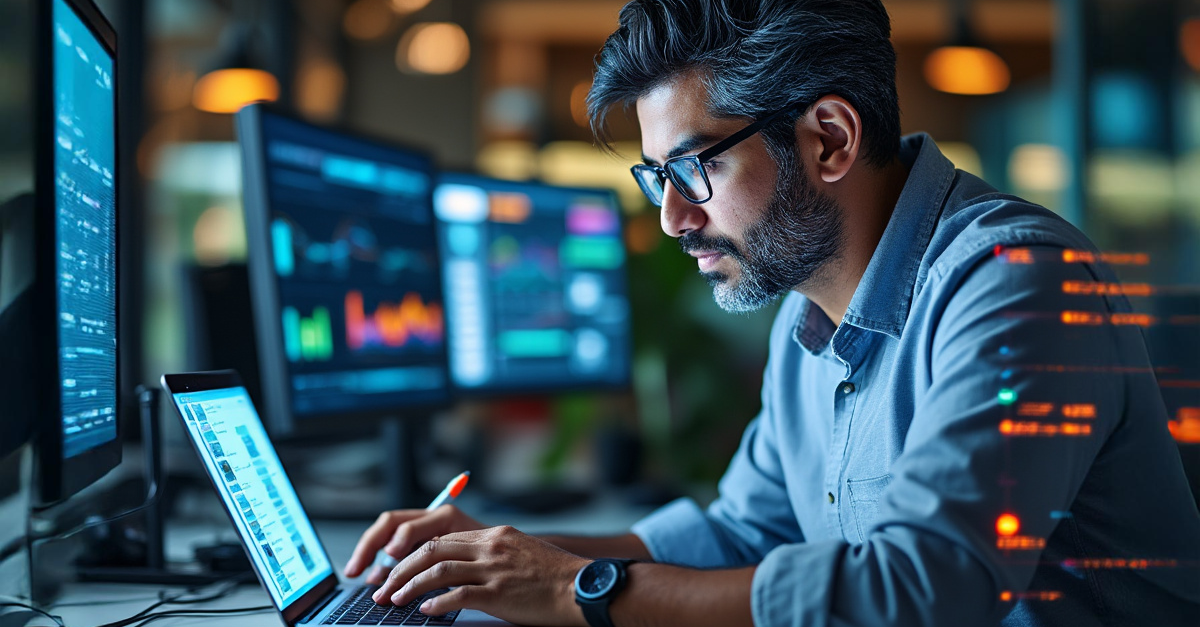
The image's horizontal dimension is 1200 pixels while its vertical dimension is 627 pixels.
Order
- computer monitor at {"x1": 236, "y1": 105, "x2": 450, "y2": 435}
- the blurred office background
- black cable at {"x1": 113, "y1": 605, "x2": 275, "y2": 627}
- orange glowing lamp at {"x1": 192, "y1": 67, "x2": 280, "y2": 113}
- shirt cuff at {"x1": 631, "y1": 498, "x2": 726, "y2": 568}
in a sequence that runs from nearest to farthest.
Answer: black cable at {"x1": 113, "y1": 605, "x2": 275, "y2": 627}, shirt cuff at {"x1": 631, "y1": 498, "x2": 726, "y2": 568}, computer monitor at {"x1": 236, "y1": 105, "x2": 450, "y2": 435}, the blurred office background, orange glowing lamp at {"x1": 192, "y1": 67, "x2": 280, "y2": 113}

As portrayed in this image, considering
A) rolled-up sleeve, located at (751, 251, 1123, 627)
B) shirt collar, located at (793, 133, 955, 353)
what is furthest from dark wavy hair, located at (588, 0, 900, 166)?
rolled-up sleeve, located at (751, 251, 1123, 627)

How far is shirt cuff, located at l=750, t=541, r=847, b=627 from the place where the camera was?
28.9 inches

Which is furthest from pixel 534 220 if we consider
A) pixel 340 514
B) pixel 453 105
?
pixel 453 105

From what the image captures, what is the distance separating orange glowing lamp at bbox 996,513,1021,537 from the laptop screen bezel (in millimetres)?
668

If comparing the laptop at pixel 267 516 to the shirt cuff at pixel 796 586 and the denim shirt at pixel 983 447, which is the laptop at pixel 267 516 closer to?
the shirt cuff at pixel 796 586

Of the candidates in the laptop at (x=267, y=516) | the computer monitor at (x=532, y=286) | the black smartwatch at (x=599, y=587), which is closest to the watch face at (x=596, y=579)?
the black smartwatch at (x=599, y=587)

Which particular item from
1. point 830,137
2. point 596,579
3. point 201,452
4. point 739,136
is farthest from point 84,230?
point 830,137

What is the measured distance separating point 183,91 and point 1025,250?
3717 mm

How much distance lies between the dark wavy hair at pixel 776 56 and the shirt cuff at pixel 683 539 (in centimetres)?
54

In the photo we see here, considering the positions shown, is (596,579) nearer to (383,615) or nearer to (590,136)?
(383,615)

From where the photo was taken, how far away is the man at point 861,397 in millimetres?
750

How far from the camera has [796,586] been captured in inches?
29.4

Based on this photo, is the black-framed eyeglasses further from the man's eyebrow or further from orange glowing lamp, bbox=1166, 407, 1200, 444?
orange glowing lamp, bbox=1166, 407, 1200, 444

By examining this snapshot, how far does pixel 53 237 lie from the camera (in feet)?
2.76
